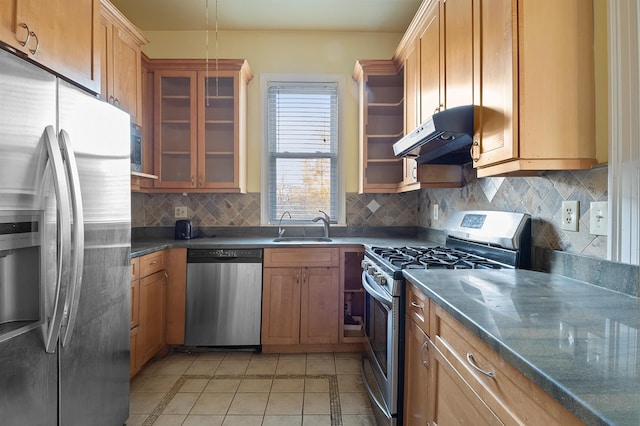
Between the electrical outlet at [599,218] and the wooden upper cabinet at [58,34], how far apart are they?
7.50 feet

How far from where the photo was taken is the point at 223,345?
2.54m

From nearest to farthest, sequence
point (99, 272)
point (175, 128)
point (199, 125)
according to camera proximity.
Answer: point (99, 272) → point (199, 125) → point (175, 128)

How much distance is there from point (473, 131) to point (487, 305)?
2.91 ft

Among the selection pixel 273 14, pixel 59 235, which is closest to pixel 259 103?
pixel 273 14

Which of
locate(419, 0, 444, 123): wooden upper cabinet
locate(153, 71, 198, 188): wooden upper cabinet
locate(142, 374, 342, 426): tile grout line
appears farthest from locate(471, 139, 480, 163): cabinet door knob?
locate(153, 71, 198, 188): wooden upper cabinet

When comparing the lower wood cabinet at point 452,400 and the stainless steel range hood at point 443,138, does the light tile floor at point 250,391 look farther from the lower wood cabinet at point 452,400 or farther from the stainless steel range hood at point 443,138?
the stainless steel range hood at point 443,138


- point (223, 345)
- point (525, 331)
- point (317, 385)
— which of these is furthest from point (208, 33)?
point (525, 331)

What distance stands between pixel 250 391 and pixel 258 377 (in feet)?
0.56

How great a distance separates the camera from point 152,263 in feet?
7.59

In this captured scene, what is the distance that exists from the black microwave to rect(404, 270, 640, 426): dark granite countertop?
2250 mm

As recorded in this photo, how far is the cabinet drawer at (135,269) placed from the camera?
2059 mm

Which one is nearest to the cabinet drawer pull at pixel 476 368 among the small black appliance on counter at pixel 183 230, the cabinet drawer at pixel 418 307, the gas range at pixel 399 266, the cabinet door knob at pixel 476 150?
the cabinet drawer at pixel 418 307

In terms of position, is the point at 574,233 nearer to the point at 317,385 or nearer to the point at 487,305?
the point at 487,305

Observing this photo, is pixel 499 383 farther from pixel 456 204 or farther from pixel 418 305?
pixel 456 204
